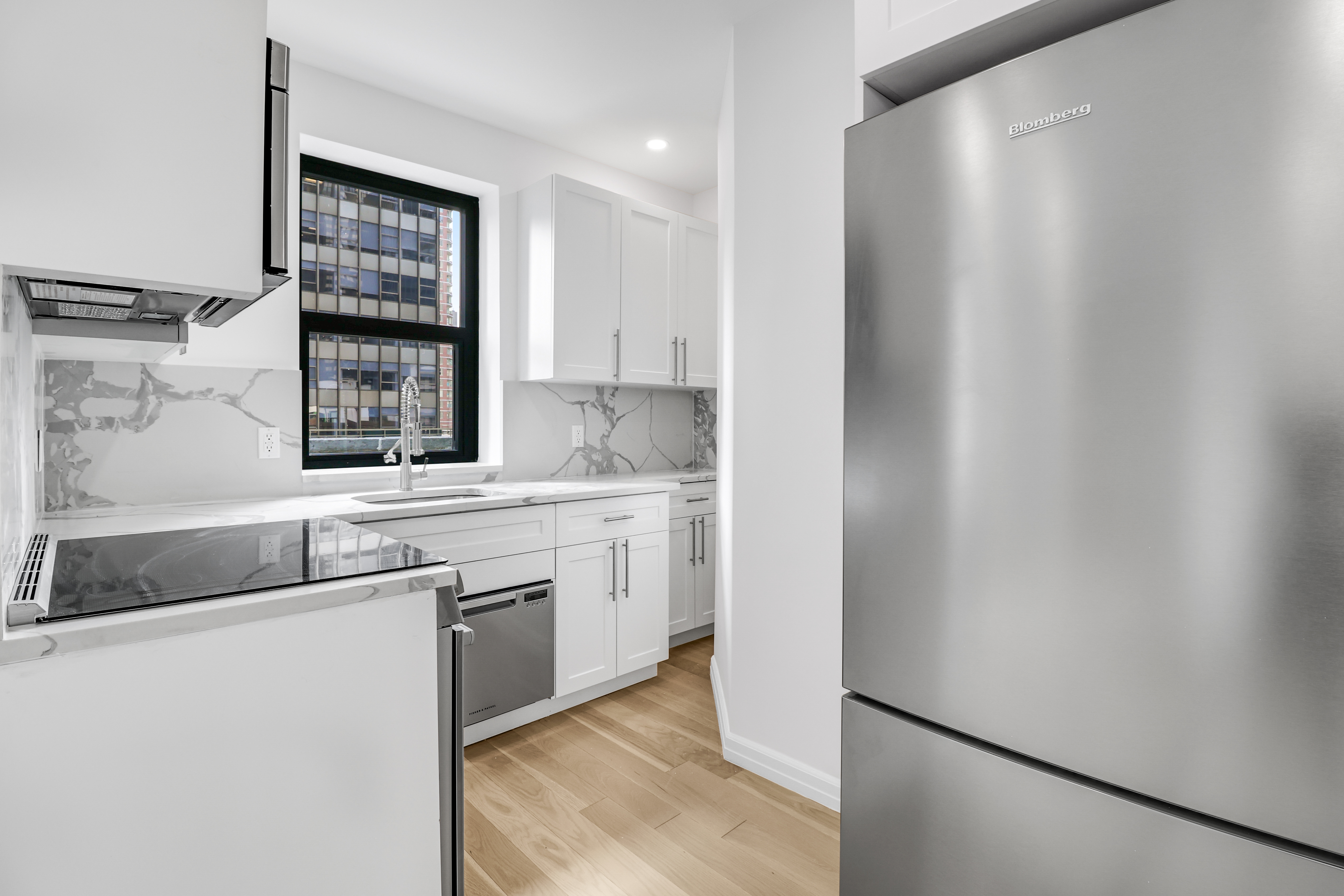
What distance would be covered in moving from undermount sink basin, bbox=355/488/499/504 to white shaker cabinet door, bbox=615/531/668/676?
25.7 inches

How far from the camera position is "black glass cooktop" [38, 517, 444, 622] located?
1.01 meters

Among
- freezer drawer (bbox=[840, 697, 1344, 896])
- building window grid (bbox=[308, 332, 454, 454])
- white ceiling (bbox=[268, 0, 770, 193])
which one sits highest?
white ceiling (bbox=[268, 0, 770, 193])

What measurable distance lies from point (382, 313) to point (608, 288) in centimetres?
104

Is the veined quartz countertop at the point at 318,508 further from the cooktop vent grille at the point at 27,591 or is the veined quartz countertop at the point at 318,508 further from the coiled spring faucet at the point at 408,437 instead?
the cooktop vent grille at the point at 27,591

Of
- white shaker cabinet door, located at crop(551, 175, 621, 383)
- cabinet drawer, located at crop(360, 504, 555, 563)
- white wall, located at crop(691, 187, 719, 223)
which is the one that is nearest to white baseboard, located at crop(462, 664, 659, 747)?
cabinet drawer, located at crop(360, 504, 555, 563)

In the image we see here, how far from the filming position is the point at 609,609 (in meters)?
2.83

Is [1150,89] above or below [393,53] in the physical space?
below

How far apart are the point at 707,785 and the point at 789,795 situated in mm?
264

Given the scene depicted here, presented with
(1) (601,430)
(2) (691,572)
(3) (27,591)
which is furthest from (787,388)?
(3) (27,591)

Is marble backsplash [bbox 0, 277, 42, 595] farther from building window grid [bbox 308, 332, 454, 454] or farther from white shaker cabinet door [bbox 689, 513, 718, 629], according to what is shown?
white shaker cabinet door [bbox 689, 513, 718, 629]

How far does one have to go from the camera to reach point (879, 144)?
0.98 m

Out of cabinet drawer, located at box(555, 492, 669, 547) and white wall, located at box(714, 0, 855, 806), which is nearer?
white wall, located at box(714, 0, 855, 806)

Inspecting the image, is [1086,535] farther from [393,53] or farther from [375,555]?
[393,53]

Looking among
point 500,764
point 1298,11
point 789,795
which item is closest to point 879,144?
point 1298,11
